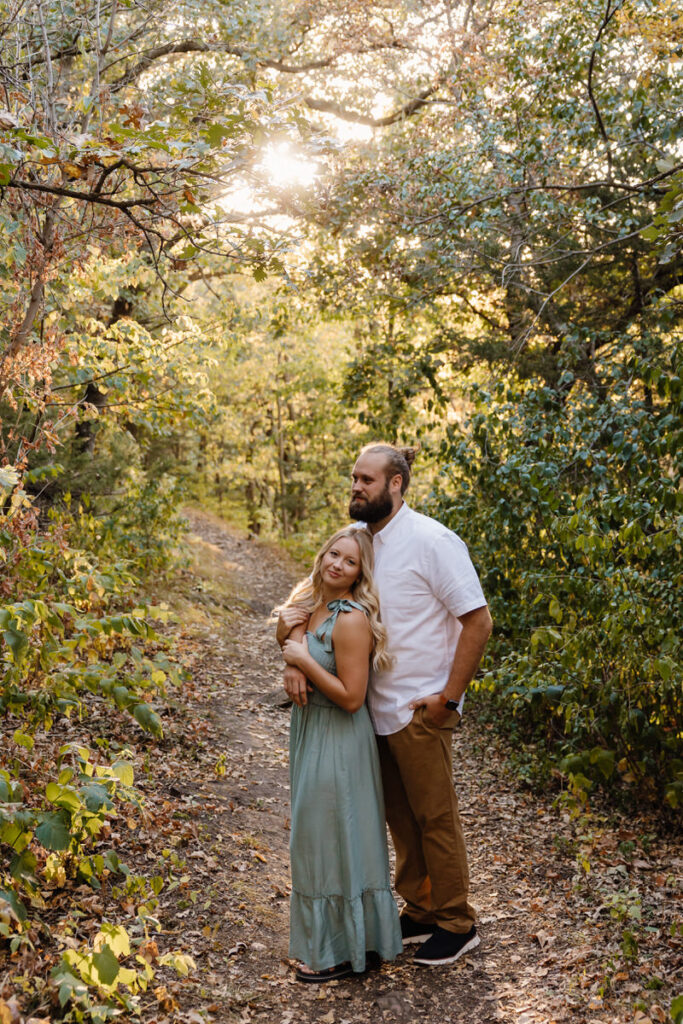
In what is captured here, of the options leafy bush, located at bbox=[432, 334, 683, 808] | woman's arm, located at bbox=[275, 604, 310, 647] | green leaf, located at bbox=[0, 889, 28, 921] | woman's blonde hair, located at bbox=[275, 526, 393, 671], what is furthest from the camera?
leafy bush, located at bbox=[432, 334, 683, 808]

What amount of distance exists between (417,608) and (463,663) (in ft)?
1.07

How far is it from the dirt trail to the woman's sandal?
41 millimetres

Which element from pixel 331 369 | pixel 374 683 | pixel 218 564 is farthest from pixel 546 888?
pixel 331 369

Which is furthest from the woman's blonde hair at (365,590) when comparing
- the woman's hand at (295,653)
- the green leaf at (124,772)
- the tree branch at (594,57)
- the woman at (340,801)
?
the tree branch at (594,57)

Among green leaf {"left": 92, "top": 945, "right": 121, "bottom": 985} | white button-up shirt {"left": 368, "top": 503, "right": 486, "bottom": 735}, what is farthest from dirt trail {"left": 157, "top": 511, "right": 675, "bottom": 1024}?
white button-up shirt {"left": 368, "top": 503, "right": 486, "bottom": 735}

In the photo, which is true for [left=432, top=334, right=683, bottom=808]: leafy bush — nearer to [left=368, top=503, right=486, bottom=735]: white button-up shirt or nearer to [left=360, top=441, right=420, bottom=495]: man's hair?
[left=368, top=503, right=486, bottom=735]: white button-up shirt

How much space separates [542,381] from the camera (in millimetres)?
8617

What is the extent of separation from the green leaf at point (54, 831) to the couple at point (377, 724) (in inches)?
44.7

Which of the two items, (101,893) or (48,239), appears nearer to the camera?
(101,893)

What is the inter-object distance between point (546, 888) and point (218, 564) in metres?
12.1

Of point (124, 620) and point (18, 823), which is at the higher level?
point (124, 620)

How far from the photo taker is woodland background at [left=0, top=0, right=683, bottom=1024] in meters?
3.66

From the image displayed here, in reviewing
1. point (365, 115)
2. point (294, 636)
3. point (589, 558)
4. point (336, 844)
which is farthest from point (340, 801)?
point (365, 115)

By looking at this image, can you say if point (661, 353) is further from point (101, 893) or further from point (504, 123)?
point (101, 893)
